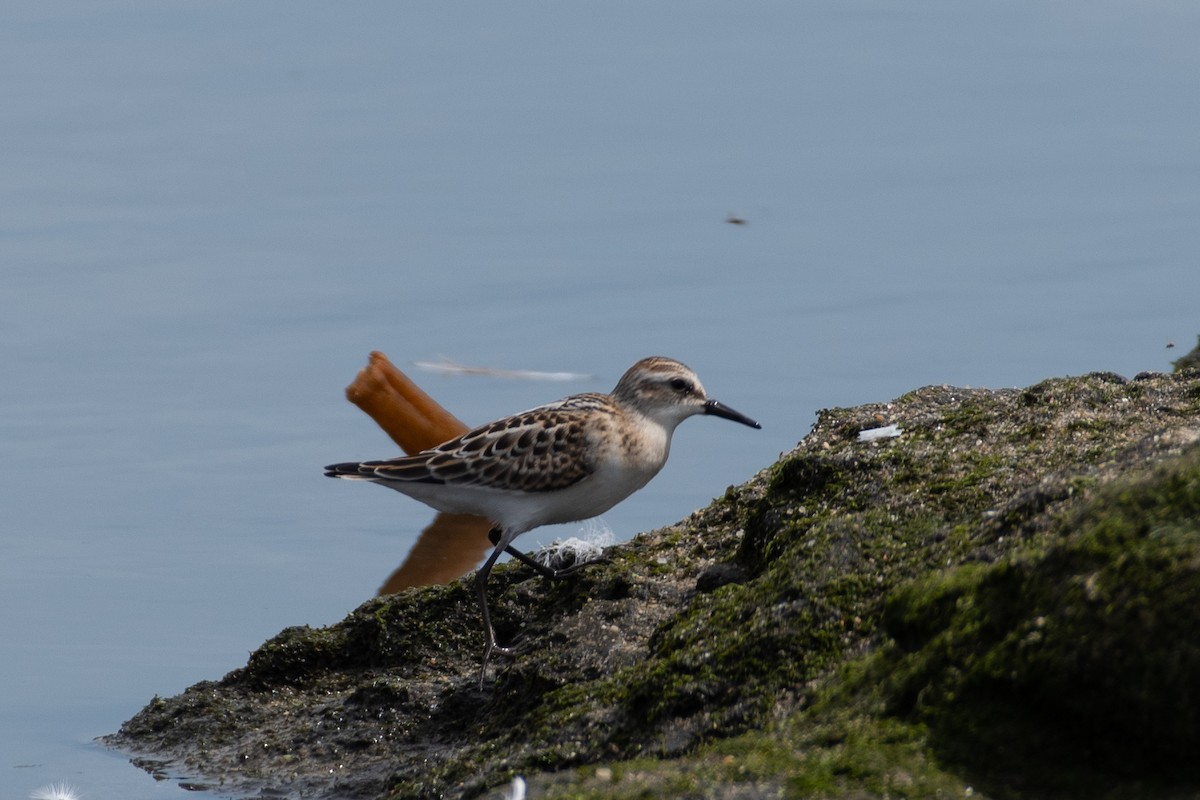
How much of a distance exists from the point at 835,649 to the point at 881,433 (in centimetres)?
210

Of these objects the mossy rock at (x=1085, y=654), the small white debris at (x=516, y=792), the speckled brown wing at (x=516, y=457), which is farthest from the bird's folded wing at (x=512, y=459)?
the mossy rock at (x=1085, y=654)

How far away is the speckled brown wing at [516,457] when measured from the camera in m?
8.85

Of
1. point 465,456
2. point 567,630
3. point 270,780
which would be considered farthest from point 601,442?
point 270,780

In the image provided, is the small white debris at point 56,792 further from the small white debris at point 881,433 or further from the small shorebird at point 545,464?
the small white debris at point 881,433

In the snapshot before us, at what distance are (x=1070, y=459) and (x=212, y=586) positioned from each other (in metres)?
5.19

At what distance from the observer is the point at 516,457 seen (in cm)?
888

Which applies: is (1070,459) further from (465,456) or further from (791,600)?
(465,456)

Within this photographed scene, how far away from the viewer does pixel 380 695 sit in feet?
24.7

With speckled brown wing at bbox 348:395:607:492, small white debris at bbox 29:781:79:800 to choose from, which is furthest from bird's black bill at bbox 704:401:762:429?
small white debris at bbox 29:781:79:800

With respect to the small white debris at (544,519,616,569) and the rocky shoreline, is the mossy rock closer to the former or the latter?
the rocky shoreline

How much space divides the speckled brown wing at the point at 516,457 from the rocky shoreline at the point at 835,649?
1.71 ft

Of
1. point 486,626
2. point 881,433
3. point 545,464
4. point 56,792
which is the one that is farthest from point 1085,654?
point 56,792

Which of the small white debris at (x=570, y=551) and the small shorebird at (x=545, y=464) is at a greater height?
the small shorebird at (x=545, y=464)

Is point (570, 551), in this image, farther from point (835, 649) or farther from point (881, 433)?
point (835, 649)
